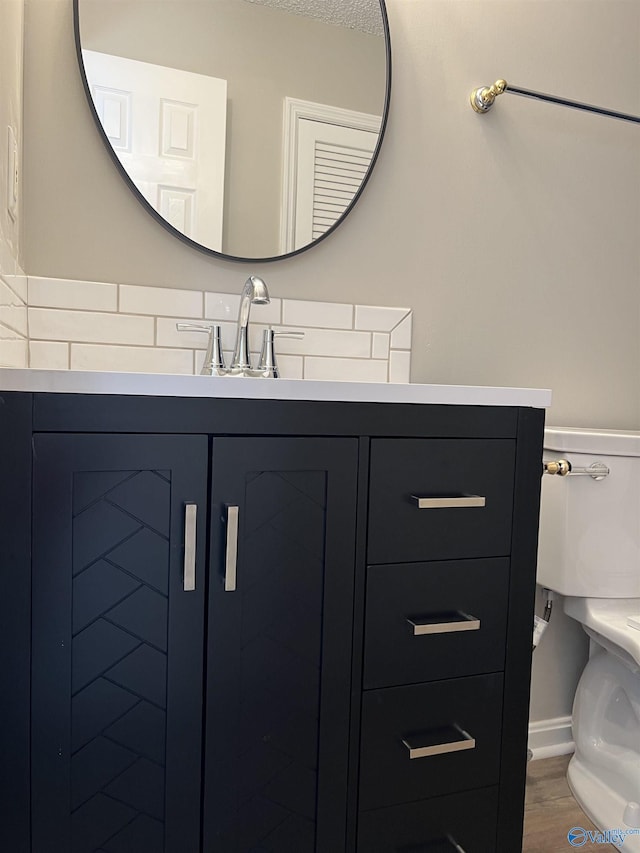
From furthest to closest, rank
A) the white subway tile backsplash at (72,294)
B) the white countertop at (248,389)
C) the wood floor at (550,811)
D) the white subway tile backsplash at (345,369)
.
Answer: the white subway tile backsplash at (345,369) → the wood floor at (550,811) → the white subway tile backsplash at (72,294) → the white countertop at (248,389)

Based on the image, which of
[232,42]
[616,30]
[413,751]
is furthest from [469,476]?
[616,30]

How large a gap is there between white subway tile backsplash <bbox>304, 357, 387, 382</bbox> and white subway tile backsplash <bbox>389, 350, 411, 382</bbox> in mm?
18

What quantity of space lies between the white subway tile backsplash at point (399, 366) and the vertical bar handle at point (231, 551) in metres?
0.71

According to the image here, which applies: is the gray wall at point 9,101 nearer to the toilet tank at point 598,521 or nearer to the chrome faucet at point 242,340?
the chrome faucet at point 242,340

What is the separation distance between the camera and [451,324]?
65.0 inches

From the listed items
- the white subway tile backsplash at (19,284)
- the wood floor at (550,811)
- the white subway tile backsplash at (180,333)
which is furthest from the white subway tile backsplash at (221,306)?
the wood floor at (550,811)

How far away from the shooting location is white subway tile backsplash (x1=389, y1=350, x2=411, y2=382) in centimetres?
158

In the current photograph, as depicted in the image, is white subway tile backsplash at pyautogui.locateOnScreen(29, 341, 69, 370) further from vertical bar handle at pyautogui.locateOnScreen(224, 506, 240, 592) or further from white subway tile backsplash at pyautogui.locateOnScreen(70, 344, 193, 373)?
vertical bar handle at pyautogui.locateOnScreen(224, 506, 240, 592)

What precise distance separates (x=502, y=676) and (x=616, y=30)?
5.55 feet

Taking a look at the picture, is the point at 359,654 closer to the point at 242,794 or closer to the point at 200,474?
the point at 242,794

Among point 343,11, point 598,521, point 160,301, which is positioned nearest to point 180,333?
point 160,301

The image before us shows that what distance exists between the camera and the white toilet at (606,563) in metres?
1.49

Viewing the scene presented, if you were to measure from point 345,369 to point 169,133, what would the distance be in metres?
0.63

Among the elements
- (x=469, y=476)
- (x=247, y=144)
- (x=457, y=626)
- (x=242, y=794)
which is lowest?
(x=242, y=794)
